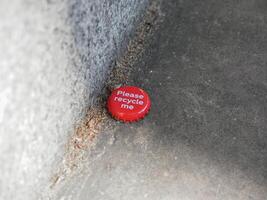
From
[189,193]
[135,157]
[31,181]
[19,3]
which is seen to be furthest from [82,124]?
[19,3]

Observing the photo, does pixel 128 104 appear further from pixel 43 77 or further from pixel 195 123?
pixel 43 77

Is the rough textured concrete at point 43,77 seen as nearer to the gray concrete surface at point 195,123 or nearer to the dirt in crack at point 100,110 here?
the dirt in crack at point 100,110

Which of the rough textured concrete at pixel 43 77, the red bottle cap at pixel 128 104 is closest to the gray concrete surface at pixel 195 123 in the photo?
the red bottle cap at pixel 128 104

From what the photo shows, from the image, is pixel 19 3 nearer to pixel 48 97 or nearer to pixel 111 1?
pixel 48 97

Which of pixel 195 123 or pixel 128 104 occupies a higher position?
pixel 128 104

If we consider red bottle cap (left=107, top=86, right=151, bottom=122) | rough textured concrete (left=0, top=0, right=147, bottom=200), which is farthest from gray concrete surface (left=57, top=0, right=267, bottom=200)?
rough textured concrete (left=0, top=0, right=147, bottom=200)

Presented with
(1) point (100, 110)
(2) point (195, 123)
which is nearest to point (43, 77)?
(1) point (100, 110)
